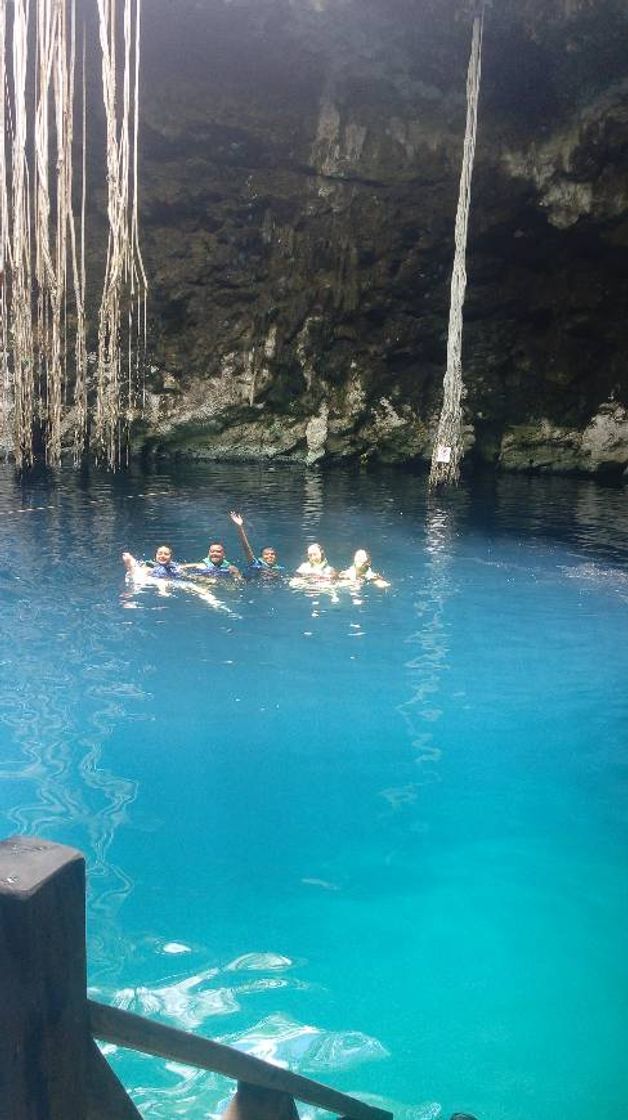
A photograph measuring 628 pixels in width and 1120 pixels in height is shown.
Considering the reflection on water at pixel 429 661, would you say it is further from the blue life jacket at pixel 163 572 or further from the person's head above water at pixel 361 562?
the blue life jacket at pixel 163 572

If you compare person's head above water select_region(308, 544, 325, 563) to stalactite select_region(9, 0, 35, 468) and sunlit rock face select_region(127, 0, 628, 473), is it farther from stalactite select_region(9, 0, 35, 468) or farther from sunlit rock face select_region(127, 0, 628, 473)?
sunlit rock face select_region(127, 0, 628, 473)

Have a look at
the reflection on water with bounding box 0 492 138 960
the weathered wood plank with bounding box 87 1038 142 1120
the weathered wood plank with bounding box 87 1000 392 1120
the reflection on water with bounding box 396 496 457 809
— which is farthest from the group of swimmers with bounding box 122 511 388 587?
the weathered wood plank with bounding box 87 1038 142 1120

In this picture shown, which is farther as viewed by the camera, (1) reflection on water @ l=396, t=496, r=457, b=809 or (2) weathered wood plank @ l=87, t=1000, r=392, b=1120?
(1) reflection on water @ l=396, t=496, r=457, b=809

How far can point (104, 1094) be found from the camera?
1961mm

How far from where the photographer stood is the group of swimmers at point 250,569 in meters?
11.7

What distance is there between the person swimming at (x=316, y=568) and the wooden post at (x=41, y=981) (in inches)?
400

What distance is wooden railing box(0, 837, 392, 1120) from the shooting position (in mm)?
1659

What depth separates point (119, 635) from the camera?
9578 mm

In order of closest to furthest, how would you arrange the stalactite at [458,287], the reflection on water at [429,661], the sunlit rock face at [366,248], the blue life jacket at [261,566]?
the reflection on water at [429,661] → the blue life jacket at [261,566] → the stalactite at [458,287] → the sunlit rock face at [366,248]

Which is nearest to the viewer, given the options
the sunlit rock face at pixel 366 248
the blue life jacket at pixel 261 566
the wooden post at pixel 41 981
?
the wooden post at pixel 41 981

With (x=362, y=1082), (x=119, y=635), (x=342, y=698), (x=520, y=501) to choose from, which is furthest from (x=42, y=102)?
(x=520, y=501)

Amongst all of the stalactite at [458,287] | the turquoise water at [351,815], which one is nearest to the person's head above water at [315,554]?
the turquoise water at [351,815]

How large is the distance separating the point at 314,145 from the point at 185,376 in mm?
6684

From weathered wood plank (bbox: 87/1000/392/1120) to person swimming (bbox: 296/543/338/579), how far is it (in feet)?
31.8
